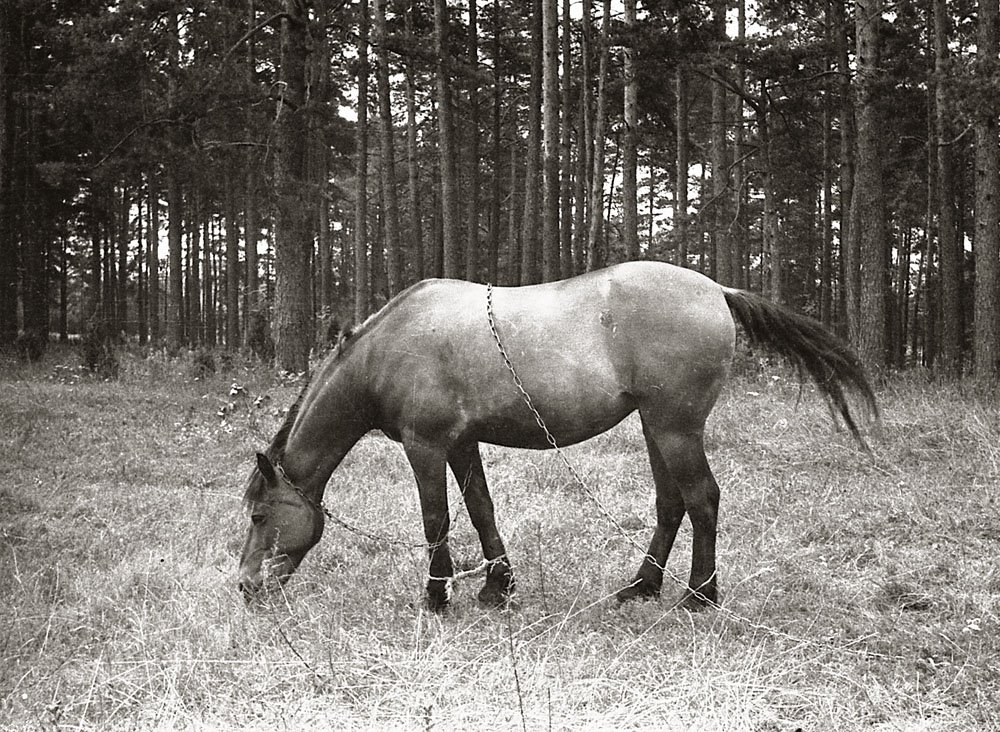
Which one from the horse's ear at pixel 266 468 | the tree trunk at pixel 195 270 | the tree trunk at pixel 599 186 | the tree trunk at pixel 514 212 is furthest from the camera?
the tree trunk at pixel 195 270

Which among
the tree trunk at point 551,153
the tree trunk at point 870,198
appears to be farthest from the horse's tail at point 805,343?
the tree trunk at point 551,153

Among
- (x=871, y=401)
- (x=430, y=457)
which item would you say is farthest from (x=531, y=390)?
(x=871, y=401)

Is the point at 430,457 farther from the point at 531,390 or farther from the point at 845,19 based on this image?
the point at 845,19

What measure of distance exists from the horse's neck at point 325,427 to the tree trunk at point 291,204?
8.45m

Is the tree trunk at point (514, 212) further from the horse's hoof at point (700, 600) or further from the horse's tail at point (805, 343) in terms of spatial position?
the horse's hoof at point (700, 600)

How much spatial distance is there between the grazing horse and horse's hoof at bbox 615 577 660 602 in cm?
1

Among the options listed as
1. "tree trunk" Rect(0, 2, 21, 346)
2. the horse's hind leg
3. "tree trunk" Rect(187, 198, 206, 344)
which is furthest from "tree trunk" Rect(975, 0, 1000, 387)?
"tree trunk" Rect(187, 198, 206, 344)

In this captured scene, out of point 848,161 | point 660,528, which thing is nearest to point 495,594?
point 660,528

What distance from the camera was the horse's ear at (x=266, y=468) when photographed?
4828 millimetres

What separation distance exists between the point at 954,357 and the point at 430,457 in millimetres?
14644

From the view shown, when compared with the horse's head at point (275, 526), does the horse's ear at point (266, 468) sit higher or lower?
higher

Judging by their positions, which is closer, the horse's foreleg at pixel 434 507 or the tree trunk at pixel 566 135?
the horse's foreleg at pixel 434 507

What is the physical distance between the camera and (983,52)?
1147 cm

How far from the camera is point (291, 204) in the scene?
1291 centimetres
